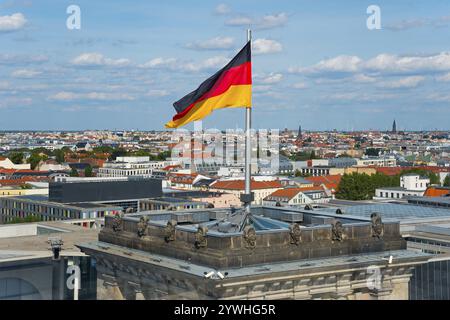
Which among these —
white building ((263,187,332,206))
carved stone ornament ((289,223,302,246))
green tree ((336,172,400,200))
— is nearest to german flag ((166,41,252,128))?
carved stone ornament ((289,223,302,246))

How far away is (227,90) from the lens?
64.9ft

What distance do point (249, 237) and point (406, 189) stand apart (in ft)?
347

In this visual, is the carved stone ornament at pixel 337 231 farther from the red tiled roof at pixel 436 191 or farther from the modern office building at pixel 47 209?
the red tiled roof at pixel 436 191

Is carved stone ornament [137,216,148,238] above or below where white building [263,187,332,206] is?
above

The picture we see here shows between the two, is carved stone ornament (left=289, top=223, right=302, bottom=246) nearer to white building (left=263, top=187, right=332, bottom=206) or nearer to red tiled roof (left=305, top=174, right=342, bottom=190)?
white building (left=263, top=187, right=332, bottom=206)

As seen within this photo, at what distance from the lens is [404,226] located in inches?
1577

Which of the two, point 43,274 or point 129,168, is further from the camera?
point 129,168

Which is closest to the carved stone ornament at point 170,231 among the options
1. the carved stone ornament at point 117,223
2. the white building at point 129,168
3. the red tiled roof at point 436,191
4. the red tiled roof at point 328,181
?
the carved stone ornament at point 117,223

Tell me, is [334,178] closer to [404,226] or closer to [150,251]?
[404,226]

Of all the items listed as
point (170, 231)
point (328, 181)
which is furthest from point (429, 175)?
point (170, 231)

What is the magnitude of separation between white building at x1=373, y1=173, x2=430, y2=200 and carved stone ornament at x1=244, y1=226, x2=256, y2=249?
100411mm

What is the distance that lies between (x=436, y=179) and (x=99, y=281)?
12315 cm

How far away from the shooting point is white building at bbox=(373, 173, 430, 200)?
117 metres

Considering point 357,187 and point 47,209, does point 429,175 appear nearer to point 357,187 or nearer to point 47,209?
point 357,187
